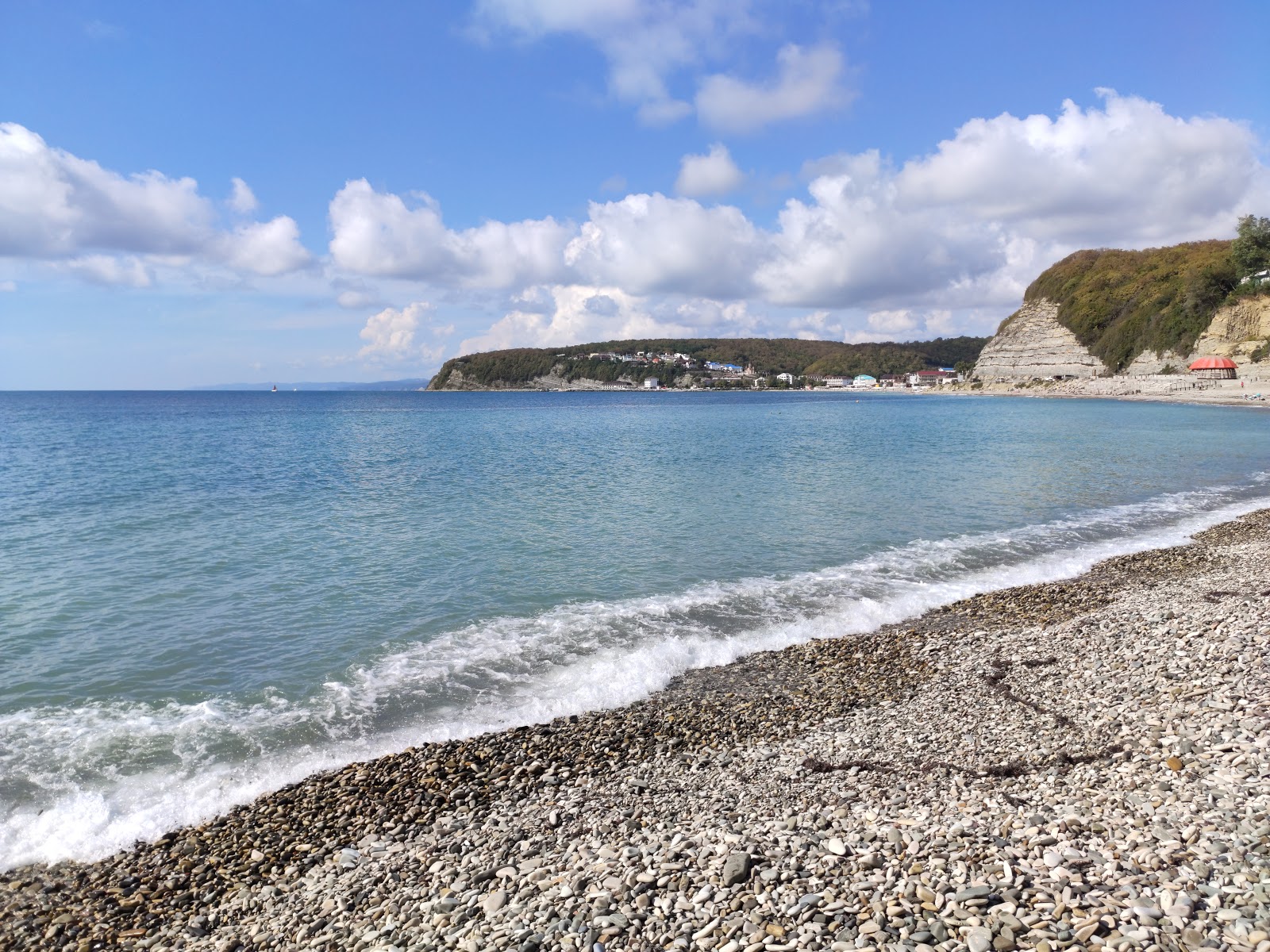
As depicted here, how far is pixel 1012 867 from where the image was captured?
5.38 meters

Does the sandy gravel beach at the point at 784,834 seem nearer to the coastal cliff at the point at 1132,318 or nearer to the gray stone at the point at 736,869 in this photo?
the gray stone at the point at 736,869

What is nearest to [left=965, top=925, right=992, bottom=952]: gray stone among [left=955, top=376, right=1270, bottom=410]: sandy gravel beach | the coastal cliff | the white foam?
the white foam

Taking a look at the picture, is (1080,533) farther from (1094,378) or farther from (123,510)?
(1094,378)

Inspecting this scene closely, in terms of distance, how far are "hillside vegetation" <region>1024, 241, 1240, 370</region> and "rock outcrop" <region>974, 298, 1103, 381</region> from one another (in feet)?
5.68

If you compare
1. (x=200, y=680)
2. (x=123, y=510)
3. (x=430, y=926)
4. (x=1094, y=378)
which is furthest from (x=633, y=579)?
(x=1094, y=378)

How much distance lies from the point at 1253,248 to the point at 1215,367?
19715mm

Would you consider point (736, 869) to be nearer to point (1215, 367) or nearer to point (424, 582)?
point (424, 582)

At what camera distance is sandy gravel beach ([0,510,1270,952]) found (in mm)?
4996

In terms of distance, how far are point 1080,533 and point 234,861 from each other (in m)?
22.5

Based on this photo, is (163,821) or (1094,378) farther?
(1094,378)

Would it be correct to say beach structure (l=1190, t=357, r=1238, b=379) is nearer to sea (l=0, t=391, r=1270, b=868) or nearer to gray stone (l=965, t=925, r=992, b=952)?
sea (l=0, t=391, r=1270, b=868)

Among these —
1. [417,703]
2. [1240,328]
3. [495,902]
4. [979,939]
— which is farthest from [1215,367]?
[495,902]

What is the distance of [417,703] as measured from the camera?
1076 cm

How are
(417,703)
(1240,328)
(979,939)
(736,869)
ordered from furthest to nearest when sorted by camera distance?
(1240,328), (417,703), (736,869), (979,939)
